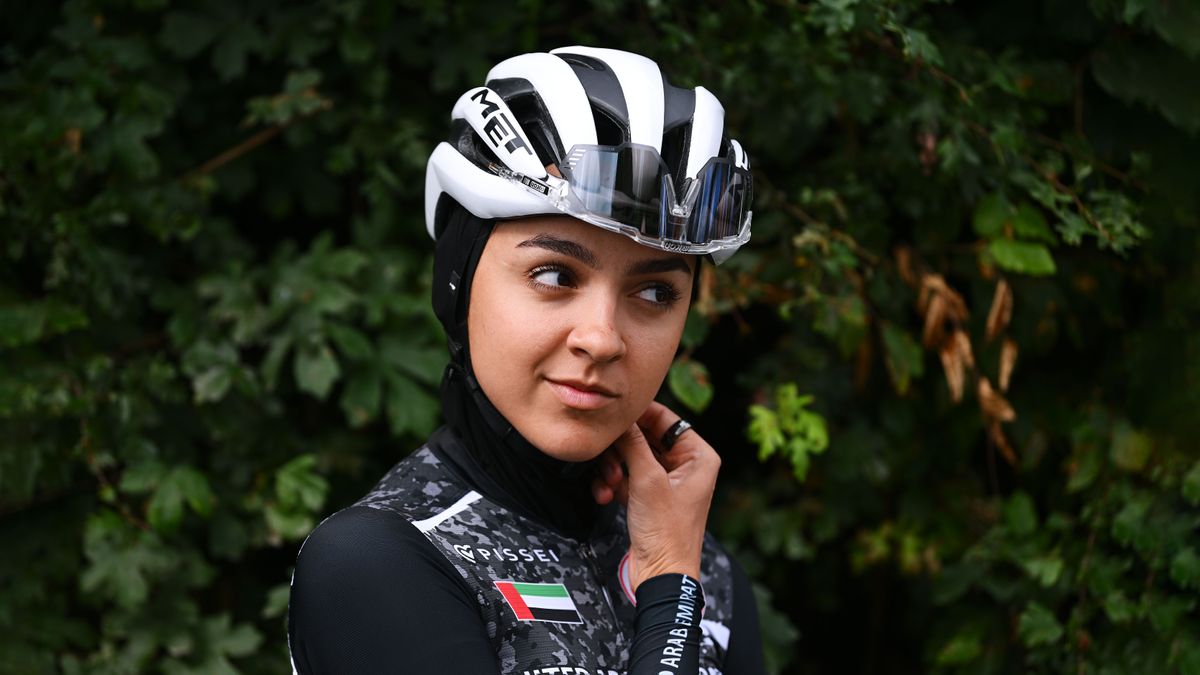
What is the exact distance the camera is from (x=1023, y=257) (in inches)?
108

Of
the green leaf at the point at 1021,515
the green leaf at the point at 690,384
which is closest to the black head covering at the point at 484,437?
the green leaf at the point at 690,384

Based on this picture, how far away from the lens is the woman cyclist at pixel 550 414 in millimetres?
1617

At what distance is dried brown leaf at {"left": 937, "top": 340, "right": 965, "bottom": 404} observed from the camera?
2885mm

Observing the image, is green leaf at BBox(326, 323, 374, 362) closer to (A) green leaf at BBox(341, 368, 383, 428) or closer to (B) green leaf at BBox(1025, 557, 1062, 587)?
(A) green leaf at BBox(341, 368, 383, 428)

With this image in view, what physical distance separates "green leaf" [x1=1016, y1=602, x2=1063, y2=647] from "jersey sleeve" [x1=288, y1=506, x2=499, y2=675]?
168 cm

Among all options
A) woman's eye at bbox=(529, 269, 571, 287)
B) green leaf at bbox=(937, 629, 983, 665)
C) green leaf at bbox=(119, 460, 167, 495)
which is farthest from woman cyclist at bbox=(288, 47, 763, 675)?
green leaf at bbox=(937, 629, 983, 665)

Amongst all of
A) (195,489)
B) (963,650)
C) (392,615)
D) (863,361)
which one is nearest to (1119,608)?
(963,650)

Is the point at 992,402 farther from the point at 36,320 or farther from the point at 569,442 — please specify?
the point at 36,320

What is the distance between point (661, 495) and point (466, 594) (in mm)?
367

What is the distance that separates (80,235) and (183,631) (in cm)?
103

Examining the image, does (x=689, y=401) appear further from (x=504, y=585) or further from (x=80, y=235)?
(x=80, y=235)

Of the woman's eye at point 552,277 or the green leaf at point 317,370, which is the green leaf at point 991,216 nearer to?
the woman's eye at point 552,277

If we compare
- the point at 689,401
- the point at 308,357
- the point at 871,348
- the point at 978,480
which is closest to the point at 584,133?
the point at 689,401

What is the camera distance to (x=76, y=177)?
302cm
